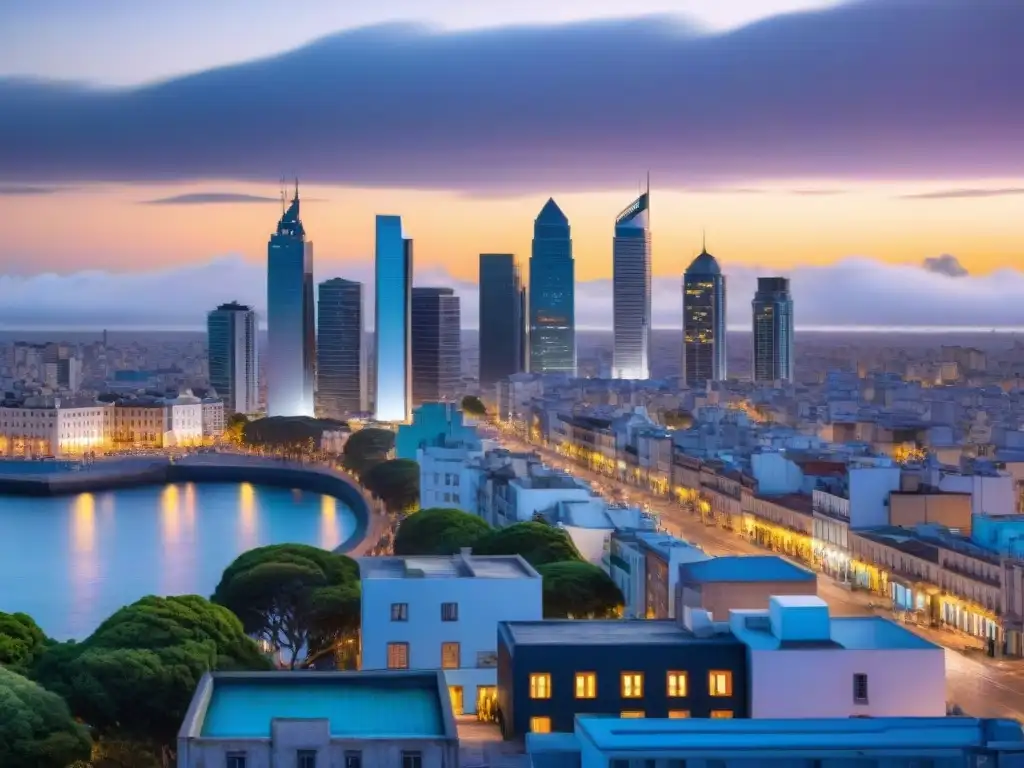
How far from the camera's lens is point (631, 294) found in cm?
10562

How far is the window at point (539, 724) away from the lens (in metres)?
8.98

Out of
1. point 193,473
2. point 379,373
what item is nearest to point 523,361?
point 379,373

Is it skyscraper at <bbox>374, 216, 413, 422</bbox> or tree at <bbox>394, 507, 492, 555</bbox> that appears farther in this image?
skyscraper at <bbox>374, 216, 413, 422</bbox>

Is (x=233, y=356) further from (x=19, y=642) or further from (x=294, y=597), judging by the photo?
(x=19, y=642)

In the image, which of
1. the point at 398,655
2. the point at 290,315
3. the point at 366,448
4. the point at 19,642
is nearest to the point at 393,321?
the point at 290,315

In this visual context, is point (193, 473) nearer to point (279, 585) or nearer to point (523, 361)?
point (279, 585)

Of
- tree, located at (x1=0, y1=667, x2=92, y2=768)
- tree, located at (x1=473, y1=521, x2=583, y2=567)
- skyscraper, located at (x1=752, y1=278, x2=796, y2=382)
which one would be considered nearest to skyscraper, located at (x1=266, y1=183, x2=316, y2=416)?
skyscraper, located at (x1=752, y1=278, x2=796, y2=382)

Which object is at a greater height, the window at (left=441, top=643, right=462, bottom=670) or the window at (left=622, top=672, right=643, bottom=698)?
the window at (left=622, top=672, right=643, bottom=698)

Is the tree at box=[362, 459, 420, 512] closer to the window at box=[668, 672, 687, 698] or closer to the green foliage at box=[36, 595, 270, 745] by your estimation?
the green foliage at box=[36, 595, 270, 745]

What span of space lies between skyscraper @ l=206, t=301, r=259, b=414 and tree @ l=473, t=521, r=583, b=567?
68.5 m

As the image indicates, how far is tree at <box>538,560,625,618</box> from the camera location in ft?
49.4

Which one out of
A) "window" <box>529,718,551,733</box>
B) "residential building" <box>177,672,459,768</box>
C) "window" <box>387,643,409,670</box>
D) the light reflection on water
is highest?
"residential building" <box>177,672,459,768</box>

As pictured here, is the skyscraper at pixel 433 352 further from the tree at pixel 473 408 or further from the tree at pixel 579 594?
the tree at pixel 579 594

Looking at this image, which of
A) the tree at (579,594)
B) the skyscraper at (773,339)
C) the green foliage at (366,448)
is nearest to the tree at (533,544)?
the tree at (579,594)
